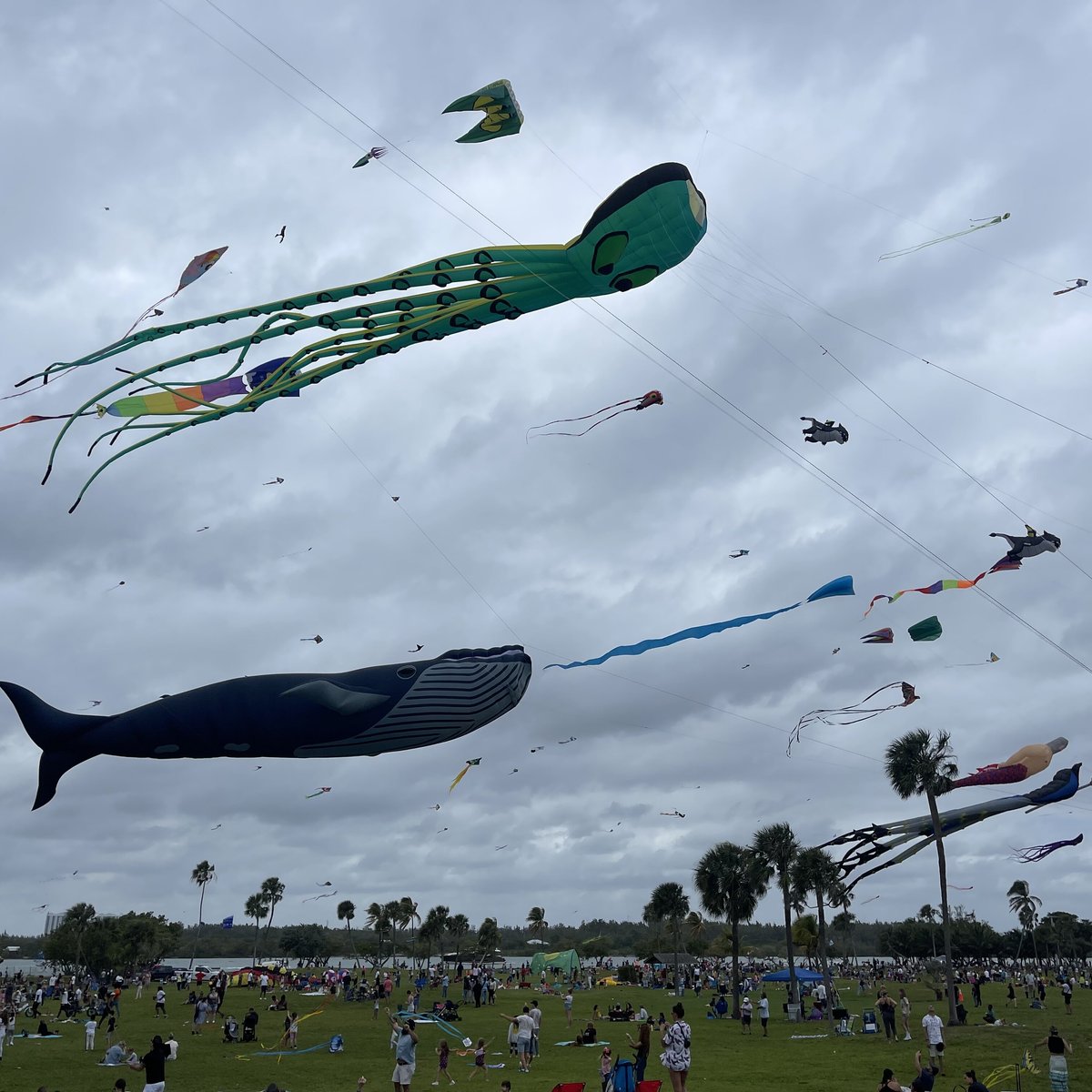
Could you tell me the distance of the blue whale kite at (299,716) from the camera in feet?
43.4

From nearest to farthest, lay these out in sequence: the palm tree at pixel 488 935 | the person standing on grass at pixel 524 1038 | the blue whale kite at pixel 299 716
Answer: the blue whale kite at pixel 299 716 < the person standing on grass at pixel 524 1038 < the palm tree at pixel 488 935

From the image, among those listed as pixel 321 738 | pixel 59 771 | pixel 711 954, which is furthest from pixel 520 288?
pixel 711 954

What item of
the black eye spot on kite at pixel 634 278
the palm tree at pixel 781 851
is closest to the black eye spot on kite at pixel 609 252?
the black eye spot on kite at pixel 634 278

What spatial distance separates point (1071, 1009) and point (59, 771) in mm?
42372

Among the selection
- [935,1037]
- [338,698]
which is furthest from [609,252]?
[935,1037]

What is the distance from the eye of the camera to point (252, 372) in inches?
617

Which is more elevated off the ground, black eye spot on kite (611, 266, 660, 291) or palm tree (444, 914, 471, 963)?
black eye spot on kite (611, 266, 660, 291)

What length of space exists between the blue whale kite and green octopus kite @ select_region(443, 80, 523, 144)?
24.3 ft

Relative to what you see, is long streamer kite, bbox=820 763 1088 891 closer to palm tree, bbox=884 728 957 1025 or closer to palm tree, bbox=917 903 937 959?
palm tree, bbox=884 728 957 1025

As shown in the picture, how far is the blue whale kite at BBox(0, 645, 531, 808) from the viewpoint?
13.2 m

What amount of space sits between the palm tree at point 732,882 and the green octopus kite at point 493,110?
4414cm

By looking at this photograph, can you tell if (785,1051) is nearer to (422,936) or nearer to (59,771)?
(59,771)

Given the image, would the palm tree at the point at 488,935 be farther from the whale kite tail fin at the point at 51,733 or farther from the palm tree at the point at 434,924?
the whale kite tail fin at the point at 51,733

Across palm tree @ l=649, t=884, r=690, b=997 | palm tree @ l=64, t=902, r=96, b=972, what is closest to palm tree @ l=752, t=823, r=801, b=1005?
palm tree @ l=649, t=884, r=690, b=997
